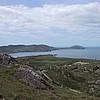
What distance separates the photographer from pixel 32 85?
44.8m

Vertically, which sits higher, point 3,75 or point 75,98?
point 3,75

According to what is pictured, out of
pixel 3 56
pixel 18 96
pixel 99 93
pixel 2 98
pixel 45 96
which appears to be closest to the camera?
pixel 2 98

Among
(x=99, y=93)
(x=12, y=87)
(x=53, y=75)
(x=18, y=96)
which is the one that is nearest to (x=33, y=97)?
(x=18, y=96)

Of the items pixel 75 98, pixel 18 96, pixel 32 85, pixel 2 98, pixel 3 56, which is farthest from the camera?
pixel 3 56

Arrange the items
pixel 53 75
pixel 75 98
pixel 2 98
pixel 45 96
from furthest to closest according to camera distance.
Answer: pixel 53 75 → pixel 75 98 → pixel 45 96 → pixel 2 98

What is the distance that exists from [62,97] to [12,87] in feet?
27.7

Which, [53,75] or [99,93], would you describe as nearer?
[99,93]

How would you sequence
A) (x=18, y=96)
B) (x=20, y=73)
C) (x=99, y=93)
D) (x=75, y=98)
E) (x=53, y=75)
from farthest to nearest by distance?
(x=53, y=75) < (x=99, y=93) < (x=20, y=73) < (x=75, y=98) < (x=18, y=96)

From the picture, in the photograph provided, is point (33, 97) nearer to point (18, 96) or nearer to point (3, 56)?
point (18, 96)

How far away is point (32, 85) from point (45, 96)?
7.23 metres

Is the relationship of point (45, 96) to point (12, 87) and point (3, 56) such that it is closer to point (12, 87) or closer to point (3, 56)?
point (12, 87)

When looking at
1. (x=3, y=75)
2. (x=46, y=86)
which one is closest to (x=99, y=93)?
(x=46, y=86)

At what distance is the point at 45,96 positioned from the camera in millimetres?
38125

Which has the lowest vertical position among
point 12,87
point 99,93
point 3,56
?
point 99,93
